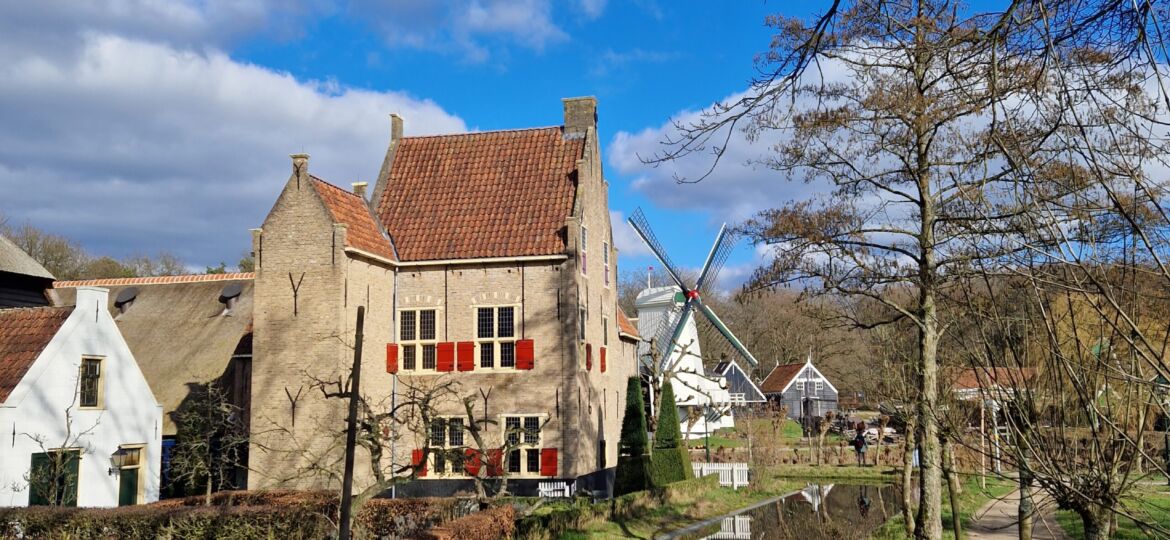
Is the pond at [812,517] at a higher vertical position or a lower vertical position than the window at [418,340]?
lower

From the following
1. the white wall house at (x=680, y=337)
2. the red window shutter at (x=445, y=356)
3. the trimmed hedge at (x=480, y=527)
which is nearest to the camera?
the trimmed hedge at (x=480, y=527)

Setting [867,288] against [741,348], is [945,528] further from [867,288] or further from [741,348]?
[741,348]

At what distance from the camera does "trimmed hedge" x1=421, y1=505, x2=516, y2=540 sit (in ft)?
Result: 43.9

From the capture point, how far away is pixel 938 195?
12500mm

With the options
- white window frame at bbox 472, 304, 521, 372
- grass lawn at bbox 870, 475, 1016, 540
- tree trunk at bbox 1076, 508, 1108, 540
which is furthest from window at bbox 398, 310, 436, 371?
tree trunk at bbox 1076, 508, 1108, 540

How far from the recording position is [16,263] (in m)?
26.7

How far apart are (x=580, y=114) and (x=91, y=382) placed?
45.9 feet

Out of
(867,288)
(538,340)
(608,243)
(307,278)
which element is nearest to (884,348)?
(867,288)

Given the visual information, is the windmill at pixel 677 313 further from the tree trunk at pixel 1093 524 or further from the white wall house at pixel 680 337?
the tree trunk at pixel 1093 524

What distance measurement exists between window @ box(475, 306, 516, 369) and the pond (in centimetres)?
667

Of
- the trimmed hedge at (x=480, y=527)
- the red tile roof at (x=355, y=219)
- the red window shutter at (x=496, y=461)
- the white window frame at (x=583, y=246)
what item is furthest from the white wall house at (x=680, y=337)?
the trimmed hedge at (x=480, y=527)

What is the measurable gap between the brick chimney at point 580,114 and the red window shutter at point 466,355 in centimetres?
682

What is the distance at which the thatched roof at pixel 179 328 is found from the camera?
86.8ft

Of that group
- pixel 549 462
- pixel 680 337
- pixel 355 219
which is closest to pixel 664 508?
pixel 549 462
